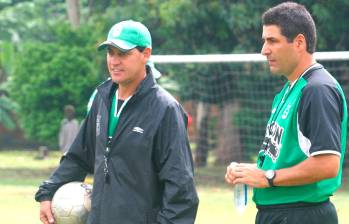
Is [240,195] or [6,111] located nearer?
[240,195]

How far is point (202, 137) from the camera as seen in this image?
84.4 feet

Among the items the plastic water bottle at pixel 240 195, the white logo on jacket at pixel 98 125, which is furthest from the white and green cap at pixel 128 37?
the plastic water bottle at pixel 240 195

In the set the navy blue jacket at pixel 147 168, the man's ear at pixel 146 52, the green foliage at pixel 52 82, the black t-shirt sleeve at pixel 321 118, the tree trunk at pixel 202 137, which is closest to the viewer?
the black t-shirt sleeve at pixel 321 118

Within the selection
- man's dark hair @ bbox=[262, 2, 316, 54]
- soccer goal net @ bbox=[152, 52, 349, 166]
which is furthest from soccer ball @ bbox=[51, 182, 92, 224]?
soccer goal net @ bbox=[152, 52, 349, 166]

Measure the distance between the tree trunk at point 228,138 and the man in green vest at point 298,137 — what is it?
17.3 metres

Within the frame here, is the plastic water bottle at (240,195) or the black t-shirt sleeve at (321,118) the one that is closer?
the black t-shirt sleeve at (321,118)

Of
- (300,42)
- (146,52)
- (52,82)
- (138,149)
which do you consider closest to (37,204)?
(52,82)

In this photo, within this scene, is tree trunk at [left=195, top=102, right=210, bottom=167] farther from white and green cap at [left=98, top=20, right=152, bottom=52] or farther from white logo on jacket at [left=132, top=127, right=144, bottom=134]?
white logo on jacket at [left=132, top=127, right=144, bottom=134]

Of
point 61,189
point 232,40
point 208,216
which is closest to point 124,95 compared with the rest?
point 61,189

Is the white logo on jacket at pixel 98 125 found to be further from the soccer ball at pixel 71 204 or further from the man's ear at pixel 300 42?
the man's ear at pixel 300 42

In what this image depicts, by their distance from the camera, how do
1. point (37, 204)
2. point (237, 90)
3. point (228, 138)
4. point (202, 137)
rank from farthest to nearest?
point (202, 137)
point (228, 138)
point (237, 90)
point (37, 204)

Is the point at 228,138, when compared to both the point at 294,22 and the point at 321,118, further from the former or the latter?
the point at 321,118

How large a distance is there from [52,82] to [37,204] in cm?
845

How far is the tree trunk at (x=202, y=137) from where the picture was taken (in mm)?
25156
